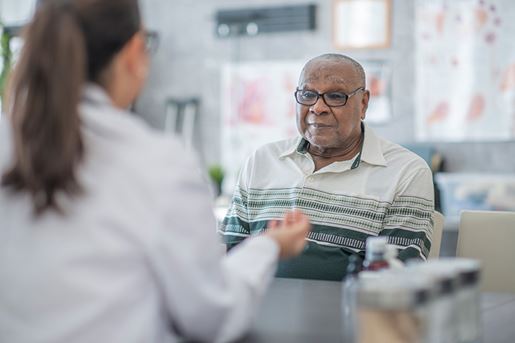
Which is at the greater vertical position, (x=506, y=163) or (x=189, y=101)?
(x=189, y=101)

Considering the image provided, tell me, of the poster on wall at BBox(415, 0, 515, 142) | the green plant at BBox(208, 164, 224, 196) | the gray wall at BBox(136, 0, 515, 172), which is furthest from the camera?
the green plant at BBox(208, 164, 224, 196)

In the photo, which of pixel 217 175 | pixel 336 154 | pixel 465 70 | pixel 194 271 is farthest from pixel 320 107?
pixel 217 175

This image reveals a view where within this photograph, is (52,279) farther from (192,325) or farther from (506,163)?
(506,163)

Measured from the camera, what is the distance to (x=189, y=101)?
18.9ft

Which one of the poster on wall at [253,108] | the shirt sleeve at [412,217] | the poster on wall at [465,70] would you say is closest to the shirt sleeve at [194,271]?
the shirt sleeve at [412,217]

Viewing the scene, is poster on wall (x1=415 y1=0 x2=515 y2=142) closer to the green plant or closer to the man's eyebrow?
the green plant

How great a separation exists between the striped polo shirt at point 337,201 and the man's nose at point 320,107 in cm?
13

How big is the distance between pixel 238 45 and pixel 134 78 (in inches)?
176

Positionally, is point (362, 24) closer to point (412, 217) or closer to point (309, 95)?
point (309, 95)

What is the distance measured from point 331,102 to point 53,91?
4.65 feet

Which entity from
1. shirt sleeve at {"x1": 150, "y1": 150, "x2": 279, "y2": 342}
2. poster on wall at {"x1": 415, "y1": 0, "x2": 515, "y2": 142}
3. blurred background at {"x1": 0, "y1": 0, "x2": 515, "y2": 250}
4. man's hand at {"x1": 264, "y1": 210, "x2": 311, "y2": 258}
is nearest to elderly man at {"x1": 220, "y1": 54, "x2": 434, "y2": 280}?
man's hand at {"x1": 264, "y1": 210, "x2": 311, "y2": 258}

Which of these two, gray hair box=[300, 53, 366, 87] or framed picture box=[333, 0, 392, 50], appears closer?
gray hair box=[300, 53, 366, 87]

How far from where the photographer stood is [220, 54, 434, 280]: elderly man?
224 centimetres

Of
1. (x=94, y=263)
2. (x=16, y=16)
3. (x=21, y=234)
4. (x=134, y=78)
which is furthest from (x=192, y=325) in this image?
(x=16, y=16)
